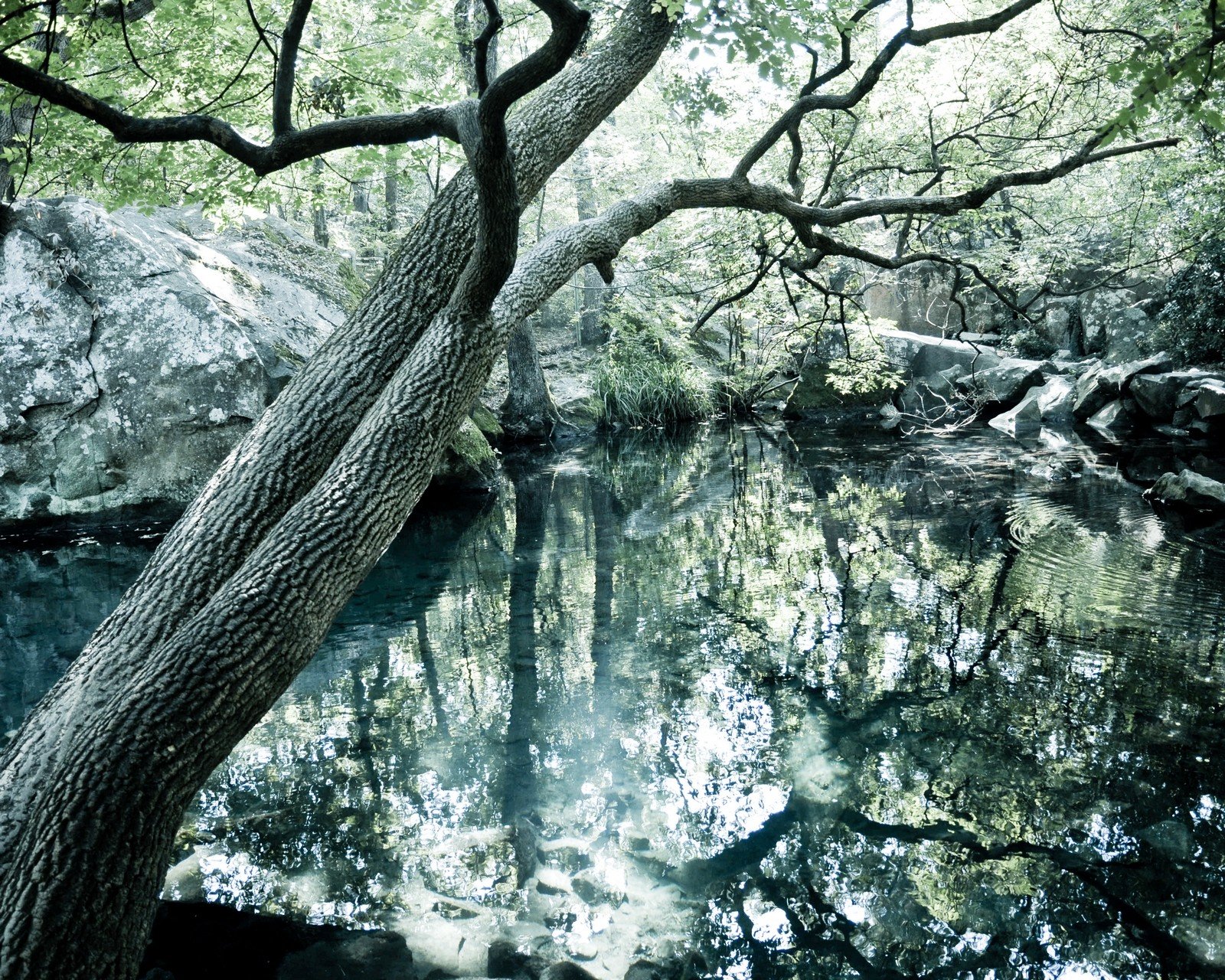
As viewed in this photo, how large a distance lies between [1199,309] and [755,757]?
43.5 feet

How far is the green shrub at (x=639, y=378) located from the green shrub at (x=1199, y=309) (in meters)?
8.71

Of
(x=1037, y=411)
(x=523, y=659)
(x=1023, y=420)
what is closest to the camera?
→ (x=523, y=659)

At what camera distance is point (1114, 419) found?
14844 mm

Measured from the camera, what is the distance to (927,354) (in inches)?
750

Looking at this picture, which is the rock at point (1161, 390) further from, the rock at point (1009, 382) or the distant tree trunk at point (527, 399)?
the distant tree trunk at point (527, 399)

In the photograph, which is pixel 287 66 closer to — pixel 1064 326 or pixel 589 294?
pixel 589 294

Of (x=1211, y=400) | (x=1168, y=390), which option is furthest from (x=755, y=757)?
(x=1168, y=390)

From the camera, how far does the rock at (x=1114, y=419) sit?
14539 millimetres

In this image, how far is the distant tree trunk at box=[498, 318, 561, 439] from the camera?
15.1 meters

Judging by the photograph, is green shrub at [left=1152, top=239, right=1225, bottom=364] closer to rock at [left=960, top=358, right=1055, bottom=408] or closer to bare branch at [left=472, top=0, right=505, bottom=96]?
rock at [left=960, top=358, right=1055, bottom=408]

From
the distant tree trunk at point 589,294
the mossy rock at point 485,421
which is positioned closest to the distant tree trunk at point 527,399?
the mossy rock at point 485,421

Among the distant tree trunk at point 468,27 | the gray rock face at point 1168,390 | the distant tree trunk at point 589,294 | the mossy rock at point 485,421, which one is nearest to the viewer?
the distant tree trunk at point 468,27

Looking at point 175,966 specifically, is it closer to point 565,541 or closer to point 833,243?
point 833,243

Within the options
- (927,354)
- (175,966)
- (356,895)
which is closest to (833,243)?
(356,895)
